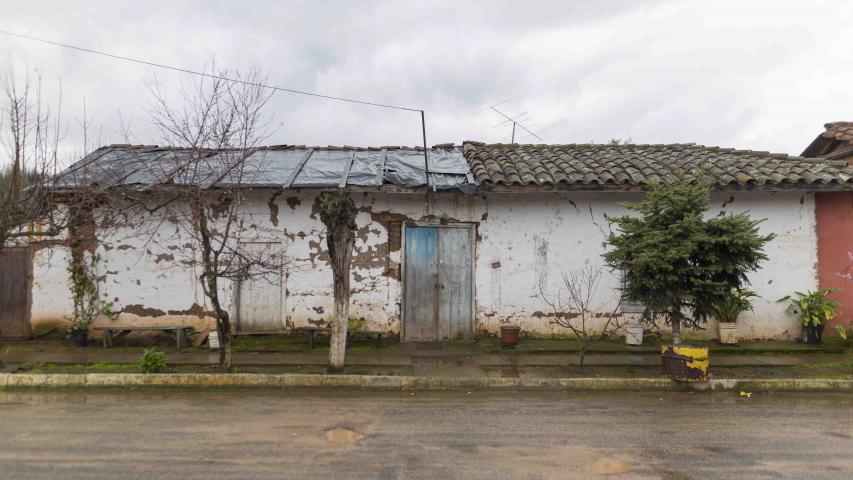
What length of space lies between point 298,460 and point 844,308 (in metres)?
11.0

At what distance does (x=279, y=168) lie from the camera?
1111 cm

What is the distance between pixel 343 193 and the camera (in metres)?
8.06

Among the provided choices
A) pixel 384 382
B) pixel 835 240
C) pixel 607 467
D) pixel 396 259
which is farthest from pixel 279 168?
pixel 835 240

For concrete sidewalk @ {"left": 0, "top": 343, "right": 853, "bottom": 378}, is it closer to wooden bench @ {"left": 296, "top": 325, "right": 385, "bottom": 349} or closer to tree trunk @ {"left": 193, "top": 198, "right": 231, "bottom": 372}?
wooden bench @ {"left": 296, "top": 325, "right": 385, "bottom": 349}

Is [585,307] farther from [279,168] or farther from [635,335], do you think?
[279,168]

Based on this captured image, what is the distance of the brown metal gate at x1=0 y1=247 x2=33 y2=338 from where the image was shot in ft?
33.8

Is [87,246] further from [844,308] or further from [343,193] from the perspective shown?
[844,308]

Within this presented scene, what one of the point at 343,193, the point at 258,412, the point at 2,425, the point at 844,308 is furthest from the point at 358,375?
the point at 844,308

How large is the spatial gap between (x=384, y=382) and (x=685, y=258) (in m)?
4.88

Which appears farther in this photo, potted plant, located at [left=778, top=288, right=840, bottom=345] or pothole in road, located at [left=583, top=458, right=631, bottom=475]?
potted plant, located at [left=778, top=288, right=840, bottom=345]

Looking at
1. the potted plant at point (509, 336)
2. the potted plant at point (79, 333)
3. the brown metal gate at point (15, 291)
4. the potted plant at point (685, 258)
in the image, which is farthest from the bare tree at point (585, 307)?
the brown metal gate at point (15, 291)

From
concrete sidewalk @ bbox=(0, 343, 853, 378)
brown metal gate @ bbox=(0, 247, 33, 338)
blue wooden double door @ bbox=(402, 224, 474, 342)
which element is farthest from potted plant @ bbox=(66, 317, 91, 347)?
blue wooden double door @ bbox=(402, 224, 474, 342)

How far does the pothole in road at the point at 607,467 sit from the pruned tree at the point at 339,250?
4455 millimetres

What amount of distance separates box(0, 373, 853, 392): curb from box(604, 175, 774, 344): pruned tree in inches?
41.7
